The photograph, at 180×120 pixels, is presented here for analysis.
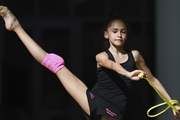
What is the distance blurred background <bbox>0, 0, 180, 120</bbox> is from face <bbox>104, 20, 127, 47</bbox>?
4.16 ft

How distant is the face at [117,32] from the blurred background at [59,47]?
49.9 inches

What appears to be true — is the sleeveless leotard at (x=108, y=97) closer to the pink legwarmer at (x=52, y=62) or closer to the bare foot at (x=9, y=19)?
the pink legwarmer at (x=52, y=62)

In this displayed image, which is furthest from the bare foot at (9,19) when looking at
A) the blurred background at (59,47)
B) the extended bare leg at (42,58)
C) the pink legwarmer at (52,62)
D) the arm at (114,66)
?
the blurred background at (59,47)

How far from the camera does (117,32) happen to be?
3668 millimetres

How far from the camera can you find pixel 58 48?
5.03 m

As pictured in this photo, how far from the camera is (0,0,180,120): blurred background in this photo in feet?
16.3

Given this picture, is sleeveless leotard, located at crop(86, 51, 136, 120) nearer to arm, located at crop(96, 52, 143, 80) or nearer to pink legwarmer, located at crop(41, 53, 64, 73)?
arm, located at crop(96, 52, 143, 80)

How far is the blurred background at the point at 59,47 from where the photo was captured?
4977mm

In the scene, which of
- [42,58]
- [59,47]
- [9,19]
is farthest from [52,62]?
[59,47]

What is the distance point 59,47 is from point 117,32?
1.44 metres

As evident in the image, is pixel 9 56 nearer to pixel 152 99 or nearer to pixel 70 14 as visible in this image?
pixel 70 14

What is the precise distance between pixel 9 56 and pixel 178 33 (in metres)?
1.56

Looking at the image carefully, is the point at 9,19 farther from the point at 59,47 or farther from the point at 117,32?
the point at 59,47

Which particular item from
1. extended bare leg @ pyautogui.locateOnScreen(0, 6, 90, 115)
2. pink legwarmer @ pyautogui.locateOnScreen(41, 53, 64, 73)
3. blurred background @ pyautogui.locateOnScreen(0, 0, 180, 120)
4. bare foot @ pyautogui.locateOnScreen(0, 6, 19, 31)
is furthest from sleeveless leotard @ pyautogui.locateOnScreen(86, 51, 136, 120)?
blurred background @ pyautogui.locateOnScreen(0, 0, 180, 120)
